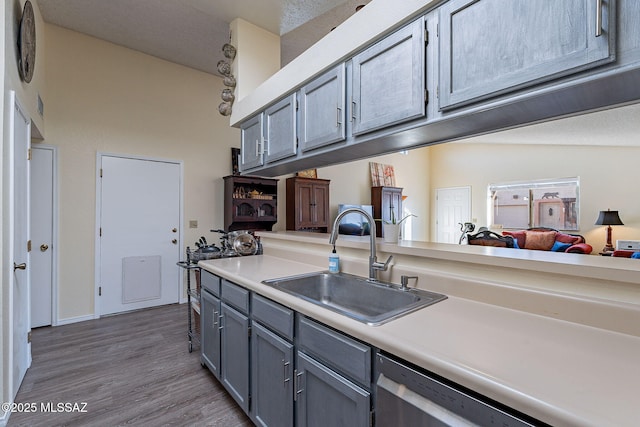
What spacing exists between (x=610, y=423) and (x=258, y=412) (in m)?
1.54

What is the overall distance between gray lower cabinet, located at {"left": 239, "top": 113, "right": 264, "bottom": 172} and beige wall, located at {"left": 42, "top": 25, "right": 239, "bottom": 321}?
1.79 m

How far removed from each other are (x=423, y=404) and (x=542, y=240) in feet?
20.9

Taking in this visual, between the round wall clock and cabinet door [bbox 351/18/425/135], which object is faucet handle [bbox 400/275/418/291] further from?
→ the round wall clock

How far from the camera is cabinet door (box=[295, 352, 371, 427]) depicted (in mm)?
1025

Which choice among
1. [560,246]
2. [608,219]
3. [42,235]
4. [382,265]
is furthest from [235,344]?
[608,219]

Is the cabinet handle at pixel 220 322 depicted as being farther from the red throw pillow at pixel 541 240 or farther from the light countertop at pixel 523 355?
the red throw pillow at pixel 541 240

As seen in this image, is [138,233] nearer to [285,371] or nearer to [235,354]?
[235,354]

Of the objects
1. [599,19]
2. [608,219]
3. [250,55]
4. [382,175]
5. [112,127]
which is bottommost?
[608,219]

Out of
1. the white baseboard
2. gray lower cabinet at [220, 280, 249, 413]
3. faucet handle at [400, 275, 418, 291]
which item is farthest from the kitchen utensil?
the white baseboard

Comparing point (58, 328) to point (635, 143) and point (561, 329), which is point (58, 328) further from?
point (635, 143)

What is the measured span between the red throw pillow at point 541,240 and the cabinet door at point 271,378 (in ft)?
20.1

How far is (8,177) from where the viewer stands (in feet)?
6.10

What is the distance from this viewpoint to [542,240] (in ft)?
18.7

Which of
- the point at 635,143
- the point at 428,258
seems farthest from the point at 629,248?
the point at 428,258
